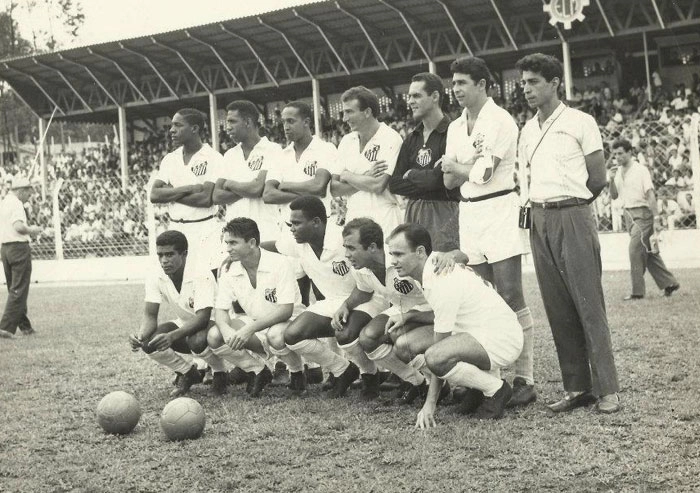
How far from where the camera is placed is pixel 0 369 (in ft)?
28.5

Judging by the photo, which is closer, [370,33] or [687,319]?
[687,319]

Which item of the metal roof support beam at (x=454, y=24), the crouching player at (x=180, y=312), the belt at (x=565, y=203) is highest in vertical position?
the metal roof support beam at (x=454, y=24)

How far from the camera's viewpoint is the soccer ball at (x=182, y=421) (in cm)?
529

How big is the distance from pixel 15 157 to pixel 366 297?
158 feet

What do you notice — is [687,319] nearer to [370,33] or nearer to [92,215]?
[92,215]

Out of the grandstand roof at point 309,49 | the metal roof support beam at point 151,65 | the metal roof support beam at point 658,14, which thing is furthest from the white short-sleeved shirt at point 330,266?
the metal roof support beam at point 151,65

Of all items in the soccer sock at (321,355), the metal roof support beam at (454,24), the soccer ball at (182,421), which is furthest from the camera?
the metal roof support beam at (454,24)

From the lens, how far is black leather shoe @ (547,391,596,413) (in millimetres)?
5512

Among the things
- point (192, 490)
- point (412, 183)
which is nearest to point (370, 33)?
point (412, 183)

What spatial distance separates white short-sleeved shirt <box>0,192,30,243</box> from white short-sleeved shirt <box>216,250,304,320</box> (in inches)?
229

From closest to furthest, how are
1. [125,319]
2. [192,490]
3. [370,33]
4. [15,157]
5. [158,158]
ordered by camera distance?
[192,490] < [125,319] < [370,33] < [158,158] < [15,157]

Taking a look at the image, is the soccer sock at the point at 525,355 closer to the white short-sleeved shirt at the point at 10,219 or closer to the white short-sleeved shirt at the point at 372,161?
the white short-sleeved shirt at the point at 372,161

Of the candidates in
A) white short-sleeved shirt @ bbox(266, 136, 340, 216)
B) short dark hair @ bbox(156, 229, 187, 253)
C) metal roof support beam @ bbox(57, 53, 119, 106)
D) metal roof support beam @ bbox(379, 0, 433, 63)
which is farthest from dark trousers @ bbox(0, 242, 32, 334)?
metal roof support beam @ bbox(57, 53, 119, 106)

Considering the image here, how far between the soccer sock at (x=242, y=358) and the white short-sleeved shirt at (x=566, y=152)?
2803 millimetres
